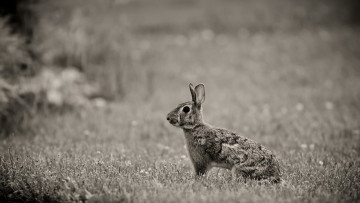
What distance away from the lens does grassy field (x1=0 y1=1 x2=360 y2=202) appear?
16.1 ft

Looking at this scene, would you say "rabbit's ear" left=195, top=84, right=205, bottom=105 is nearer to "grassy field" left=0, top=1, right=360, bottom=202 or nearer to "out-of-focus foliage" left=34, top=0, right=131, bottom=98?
"grassy field" left=0, top=1, right=360, bottom=202

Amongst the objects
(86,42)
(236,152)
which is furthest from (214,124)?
(86,42)

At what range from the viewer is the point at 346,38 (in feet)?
53.0

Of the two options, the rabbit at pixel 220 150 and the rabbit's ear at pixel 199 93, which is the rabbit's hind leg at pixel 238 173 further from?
the rabbit's ear at pixel 199 93

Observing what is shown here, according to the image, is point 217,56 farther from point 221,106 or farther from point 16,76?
point 16,76

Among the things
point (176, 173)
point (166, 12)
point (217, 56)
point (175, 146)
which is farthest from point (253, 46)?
point (176, 173)

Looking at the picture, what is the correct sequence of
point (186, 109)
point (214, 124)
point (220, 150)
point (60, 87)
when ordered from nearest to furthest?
point (220, 150), point (186, 109), point (214, 124), point (60, 87)

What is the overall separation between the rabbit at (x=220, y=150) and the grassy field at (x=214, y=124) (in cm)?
20

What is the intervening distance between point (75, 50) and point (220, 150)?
25.5ft

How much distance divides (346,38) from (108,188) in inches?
576

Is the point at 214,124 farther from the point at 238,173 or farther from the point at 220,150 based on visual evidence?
the point at 238,173

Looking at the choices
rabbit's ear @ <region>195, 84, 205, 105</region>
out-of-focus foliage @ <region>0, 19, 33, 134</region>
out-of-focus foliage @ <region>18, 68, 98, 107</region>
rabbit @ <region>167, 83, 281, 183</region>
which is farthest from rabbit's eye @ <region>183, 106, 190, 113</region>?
out-of-focus foliage @ <region>18, 68, 98, 107</region>

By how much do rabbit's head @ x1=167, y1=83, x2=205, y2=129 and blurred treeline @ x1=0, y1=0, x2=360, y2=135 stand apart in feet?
14.8

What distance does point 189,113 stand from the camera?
576cm
